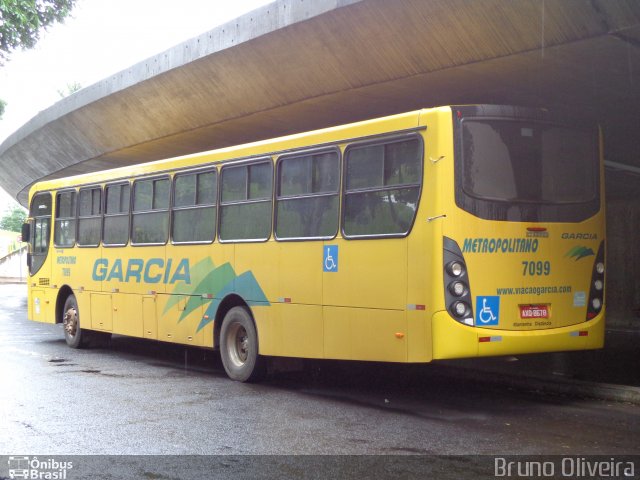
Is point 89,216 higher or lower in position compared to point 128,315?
higher

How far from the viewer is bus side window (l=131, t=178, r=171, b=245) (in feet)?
44.2

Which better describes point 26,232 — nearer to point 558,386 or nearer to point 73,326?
point 73,326

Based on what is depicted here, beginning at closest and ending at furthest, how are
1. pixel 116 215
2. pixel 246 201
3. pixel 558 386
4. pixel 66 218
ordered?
1. pixel 558 386
2. pixel 246 201
3. pixel 116 215
4. pixel 66 218

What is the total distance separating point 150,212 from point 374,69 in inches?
172

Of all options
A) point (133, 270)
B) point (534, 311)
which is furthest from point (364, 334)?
point (133, 270)

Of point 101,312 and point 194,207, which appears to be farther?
point 101,312

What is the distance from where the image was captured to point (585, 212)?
966 cm

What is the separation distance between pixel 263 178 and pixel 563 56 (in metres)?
4.40

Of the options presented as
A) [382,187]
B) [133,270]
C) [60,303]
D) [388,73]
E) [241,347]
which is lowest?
[241,347]

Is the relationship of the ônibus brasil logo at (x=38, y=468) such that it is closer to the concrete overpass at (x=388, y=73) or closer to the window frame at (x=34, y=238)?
the concrete overpass at (x=388, y=73)

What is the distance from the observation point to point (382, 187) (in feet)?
30.8

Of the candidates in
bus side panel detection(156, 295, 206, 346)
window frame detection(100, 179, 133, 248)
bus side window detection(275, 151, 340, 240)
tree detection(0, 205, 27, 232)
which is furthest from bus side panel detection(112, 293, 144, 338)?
tree detection(0, 205, 27, 232)

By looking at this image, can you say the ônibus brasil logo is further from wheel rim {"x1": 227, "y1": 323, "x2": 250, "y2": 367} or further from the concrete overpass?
the concrete overpass

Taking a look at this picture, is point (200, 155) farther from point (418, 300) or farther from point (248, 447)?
point (248, 447)
